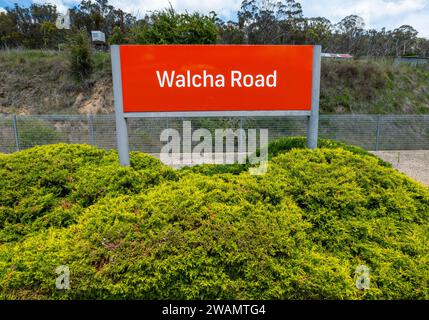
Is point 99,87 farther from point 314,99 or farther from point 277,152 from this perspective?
point 314,99

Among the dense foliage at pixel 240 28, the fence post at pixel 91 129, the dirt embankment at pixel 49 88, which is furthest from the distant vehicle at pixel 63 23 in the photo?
the fence post at pixel 91 129

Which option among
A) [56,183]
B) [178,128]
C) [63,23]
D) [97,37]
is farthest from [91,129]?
[63,23]

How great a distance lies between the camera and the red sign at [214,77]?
10.1 feet

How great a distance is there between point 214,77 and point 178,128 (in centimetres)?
949

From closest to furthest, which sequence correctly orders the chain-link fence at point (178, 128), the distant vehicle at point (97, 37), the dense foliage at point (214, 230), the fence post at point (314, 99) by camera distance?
the dense foliage at point (214, 230) → the fence post at point (314, 99) → the chain-link fence at point (178, 128) → the distant vehicle at point (97, 37)

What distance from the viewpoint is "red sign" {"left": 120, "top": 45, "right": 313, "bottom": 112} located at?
3.09 meters

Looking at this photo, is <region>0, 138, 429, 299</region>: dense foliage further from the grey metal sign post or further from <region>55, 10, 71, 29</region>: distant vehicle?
<region>55, 10, 71, 29</region>: distant vehicle

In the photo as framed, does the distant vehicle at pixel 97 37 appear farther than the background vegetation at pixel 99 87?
Yes

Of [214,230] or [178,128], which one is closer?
[214,230]

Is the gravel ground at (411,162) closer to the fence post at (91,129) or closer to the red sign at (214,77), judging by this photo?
the red sign at (214,77)

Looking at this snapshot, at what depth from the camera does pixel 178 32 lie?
39.7 feet

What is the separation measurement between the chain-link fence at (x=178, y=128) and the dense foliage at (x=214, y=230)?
7914mm

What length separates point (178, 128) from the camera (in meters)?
12.5

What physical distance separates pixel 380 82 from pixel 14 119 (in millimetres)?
19455
